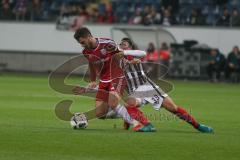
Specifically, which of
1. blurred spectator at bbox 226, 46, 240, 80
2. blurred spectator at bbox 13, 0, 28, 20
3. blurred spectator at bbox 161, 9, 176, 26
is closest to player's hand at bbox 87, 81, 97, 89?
blurred spectator at bbox 226, 46, 240, 80

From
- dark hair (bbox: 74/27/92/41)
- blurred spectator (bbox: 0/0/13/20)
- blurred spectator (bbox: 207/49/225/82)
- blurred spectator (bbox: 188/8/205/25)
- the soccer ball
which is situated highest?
dark hair (bbox: 74/27/92/41)

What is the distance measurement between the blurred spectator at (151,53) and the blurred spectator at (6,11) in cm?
849

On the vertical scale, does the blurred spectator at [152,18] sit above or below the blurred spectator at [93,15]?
above

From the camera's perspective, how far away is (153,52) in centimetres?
3675

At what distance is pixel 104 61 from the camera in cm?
1433

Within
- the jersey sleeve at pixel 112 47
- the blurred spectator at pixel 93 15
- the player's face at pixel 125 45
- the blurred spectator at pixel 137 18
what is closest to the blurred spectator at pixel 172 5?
the blurred spectator at pixel 137 18

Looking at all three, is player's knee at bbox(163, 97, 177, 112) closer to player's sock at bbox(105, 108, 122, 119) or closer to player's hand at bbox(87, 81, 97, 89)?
player's sock at bbox(105, 108, 122, 119)

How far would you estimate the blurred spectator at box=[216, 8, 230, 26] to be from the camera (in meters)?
37.2

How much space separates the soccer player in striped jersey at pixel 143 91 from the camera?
46.7 ft

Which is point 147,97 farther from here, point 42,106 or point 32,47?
point 32,47

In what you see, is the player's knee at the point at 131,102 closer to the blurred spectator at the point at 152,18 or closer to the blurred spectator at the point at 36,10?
the blurred spectator at the point at 152,18

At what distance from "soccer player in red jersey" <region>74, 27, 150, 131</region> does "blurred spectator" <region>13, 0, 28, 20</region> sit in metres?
27.2

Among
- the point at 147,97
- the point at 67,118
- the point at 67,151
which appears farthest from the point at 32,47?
the point at 67,151

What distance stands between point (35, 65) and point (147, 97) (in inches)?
1037
